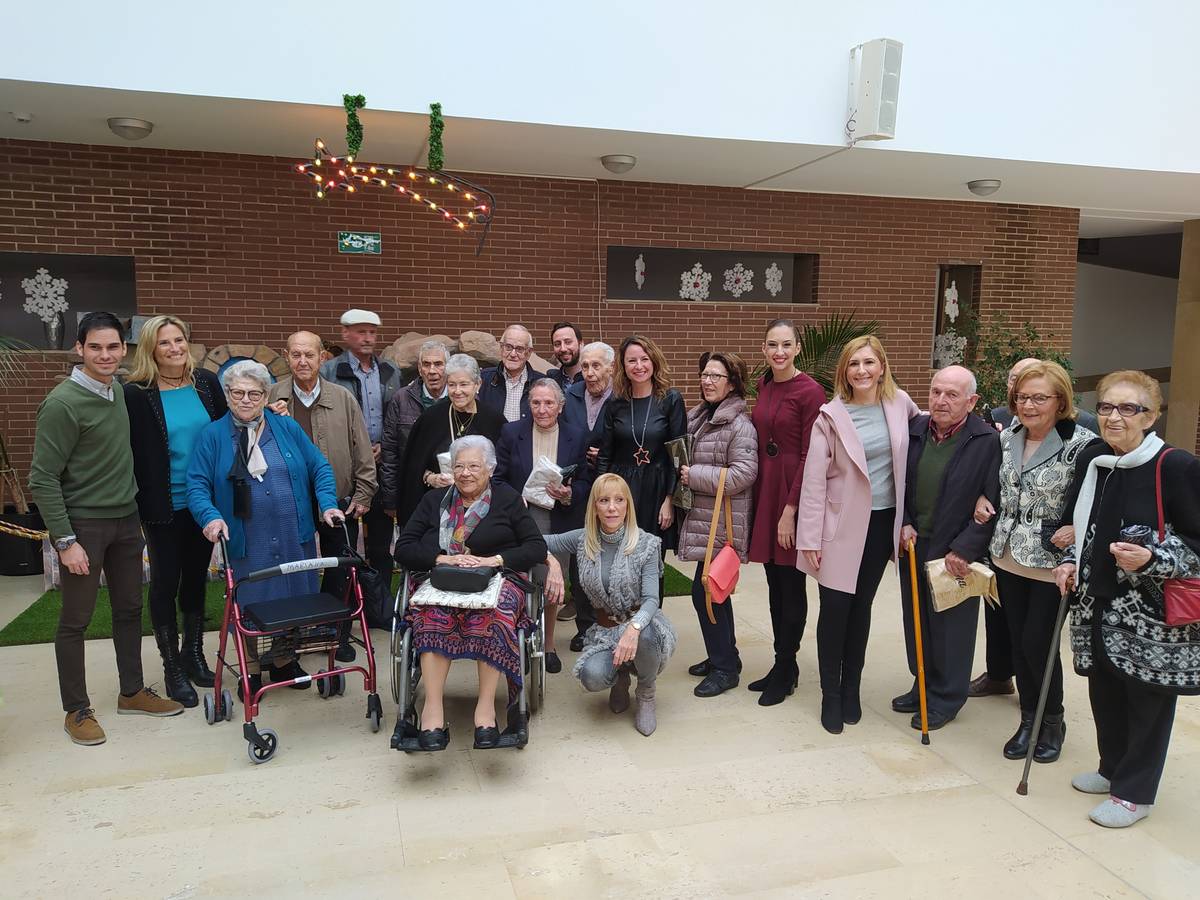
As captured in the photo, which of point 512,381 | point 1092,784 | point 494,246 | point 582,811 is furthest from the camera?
point 494,246

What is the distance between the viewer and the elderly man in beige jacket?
4223mm

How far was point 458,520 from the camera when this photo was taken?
3643mm

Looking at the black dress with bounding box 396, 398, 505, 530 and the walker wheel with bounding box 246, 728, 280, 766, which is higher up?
the black dress with bounding box 396, 398, 505, 530

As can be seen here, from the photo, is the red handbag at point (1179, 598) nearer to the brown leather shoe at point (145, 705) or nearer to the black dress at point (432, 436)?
the black dress at point (432, 436)

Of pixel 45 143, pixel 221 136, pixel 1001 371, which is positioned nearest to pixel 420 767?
pixel 221 136

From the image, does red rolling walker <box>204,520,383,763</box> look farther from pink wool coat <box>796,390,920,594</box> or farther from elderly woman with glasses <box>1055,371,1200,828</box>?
elderly woman with glasses <box>1055,371,1200,828</box>

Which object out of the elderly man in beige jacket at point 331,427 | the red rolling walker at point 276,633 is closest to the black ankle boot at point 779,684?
the red rolling walker at point 276,633

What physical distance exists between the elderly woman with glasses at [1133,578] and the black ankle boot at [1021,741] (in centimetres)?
44

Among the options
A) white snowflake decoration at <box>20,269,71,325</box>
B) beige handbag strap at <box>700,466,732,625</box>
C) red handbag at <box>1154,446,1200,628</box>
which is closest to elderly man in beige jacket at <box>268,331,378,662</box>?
beige handbag strap at <box>700,466,732,625</box>

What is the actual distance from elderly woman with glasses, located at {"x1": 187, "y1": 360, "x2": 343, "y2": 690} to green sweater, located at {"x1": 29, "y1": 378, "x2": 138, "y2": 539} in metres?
0.28

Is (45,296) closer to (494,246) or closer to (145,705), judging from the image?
(494,246)

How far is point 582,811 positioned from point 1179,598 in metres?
2.10

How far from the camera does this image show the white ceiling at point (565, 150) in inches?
212

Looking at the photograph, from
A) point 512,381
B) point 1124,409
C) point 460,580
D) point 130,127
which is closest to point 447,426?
point 512,381
